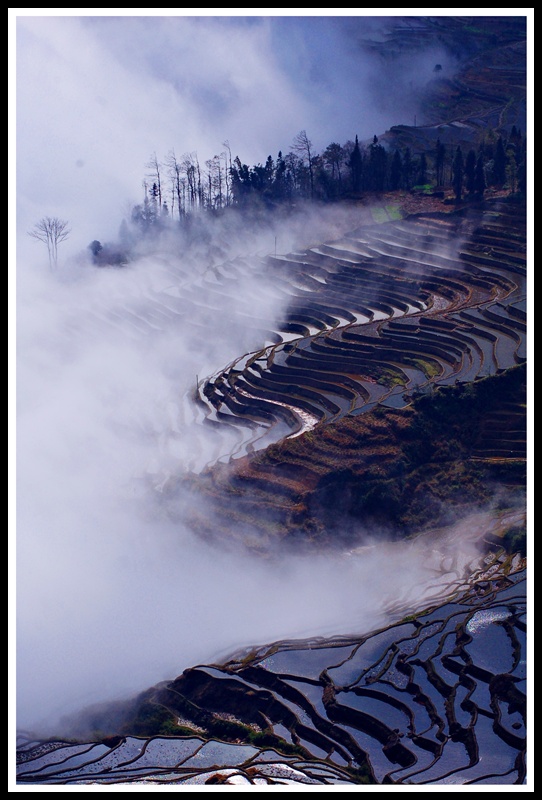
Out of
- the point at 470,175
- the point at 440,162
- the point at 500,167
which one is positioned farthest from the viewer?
the point at 440,162

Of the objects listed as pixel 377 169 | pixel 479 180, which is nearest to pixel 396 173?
pixel 377 169

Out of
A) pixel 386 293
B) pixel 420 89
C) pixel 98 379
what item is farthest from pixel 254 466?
pixel 420 89

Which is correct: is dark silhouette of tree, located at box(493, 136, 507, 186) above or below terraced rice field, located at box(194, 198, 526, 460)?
above

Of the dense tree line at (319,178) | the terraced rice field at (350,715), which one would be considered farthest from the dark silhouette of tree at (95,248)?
the terraced rice field at (350,715)

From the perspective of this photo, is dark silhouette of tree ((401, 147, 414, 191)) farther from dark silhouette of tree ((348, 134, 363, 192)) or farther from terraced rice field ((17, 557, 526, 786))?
terraced rice field ((17, 557, 526, 786))

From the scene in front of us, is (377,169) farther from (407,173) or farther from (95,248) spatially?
(95,248)

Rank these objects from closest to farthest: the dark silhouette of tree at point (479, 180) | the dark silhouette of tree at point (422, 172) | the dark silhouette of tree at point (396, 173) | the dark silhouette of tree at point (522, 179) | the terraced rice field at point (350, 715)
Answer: the terraced rice field at point (350, 715) → the dark silhouette of tree at point (522, 179) → the dark silhouette of tree at point (479, 180) → the dark silhouette of tree at point (396, 173) → the dark silhouette of tree at point (422, 172)

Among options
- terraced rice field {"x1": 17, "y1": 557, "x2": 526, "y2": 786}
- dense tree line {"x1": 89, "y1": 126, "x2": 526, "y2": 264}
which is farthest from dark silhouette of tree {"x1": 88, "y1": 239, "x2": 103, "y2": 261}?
terraced rice field {"x1": 17, "y1": 557, "x2": 526, "y2": 786}

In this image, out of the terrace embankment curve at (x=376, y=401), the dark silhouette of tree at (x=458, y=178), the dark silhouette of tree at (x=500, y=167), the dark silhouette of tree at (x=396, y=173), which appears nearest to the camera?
the terrace embankment curve at (x=376, y=401)

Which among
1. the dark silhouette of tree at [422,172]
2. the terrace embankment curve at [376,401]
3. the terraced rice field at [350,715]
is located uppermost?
the dark silhouette of tree at [422,172]

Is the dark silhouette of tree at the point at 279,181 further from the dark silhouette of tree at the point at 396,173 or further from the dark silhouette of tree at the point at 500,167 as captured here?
the dark silhouette of tree at the point at 500,167

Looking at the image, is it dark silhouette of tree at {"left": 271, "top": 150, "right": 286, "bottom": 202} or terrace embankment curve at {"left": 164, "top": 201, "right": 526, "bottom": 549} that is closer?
terrace embankment curve at {"left": 164, "top": 201, "right": 526, "bottom": 549}
